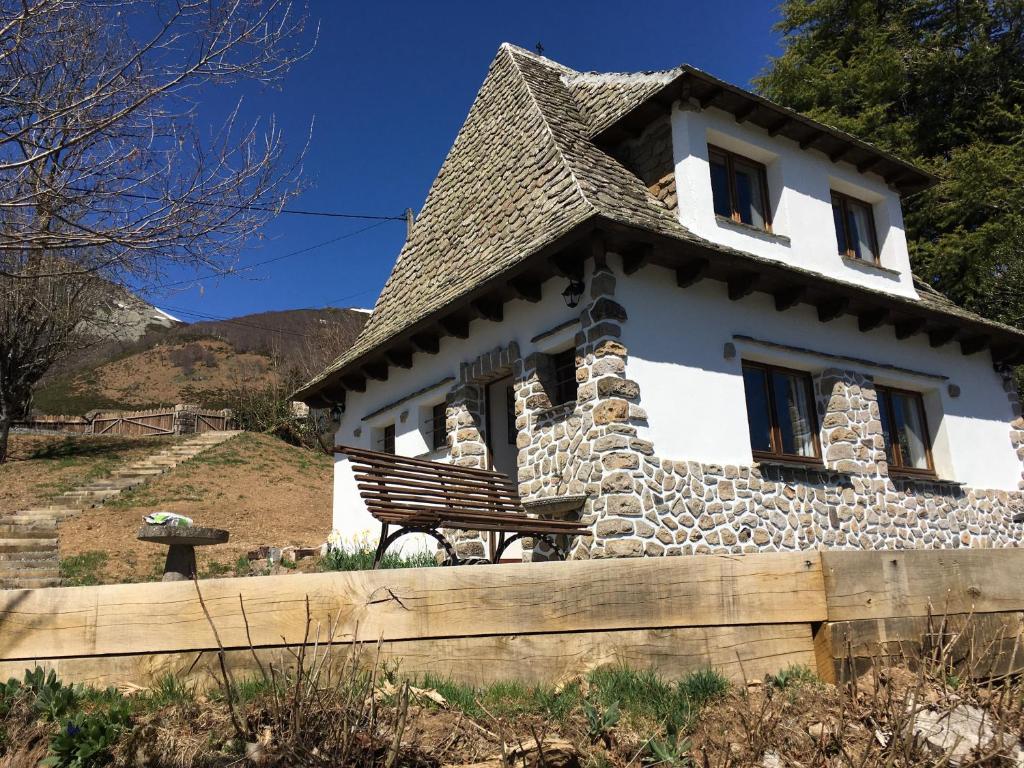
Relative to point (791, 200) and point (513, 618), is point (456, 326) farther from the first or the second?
point (513, 618)

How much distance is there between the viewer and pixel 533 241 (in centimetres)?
847

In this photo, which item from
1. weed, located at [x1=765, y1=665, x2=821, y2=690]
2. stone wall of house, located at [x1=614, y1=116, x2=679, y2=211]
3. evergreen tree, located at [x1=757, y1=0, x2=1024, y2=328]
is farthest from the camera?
evergreen tree, located at [x1=757, y1=0, x2=1024, y2=328]

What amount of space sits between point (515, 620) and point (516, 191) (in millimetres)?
7509

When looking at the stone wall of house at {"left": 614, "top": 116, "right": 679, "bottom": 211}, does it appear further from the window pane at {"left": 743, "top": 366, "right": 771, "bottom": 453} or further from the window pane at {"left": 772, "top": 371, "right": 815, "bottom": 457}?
the window pane at {"left": 772, "top": 371, "right": 815, "bottom": 457}

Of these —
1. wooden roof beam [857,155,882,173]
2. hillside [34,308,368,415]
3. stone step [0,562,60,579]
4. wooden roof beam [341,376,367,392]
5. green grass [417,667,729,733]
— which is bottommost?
green grass [417,667,729,733]

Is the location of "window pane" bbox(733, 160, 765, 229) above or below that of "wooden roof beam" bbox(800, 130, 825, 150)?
below

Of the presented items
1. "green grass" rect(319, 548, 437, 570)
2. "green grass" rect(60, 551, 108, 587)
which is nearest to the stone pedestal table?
"green grass" rect(319, 548, 437, 570)

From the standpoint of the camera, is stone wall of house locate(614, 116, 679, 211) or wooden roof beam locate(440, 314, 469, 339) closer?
stone wall of house locate(614, 116, 679, 211)

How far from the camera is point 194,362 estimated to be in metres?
44.0

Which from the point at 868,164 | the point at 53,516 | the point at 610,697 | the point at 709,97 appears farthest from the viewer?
the point at 53,516

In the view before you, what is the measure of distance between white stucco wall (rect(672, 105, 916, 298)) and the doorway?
3281mm

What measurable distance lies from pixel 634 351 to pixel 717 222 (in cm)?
238

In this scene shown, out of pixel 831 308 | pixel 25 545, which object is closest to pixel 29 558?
pixel 25 545

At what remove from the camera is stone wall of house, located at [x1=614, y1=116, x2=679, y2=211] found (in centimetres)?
955
